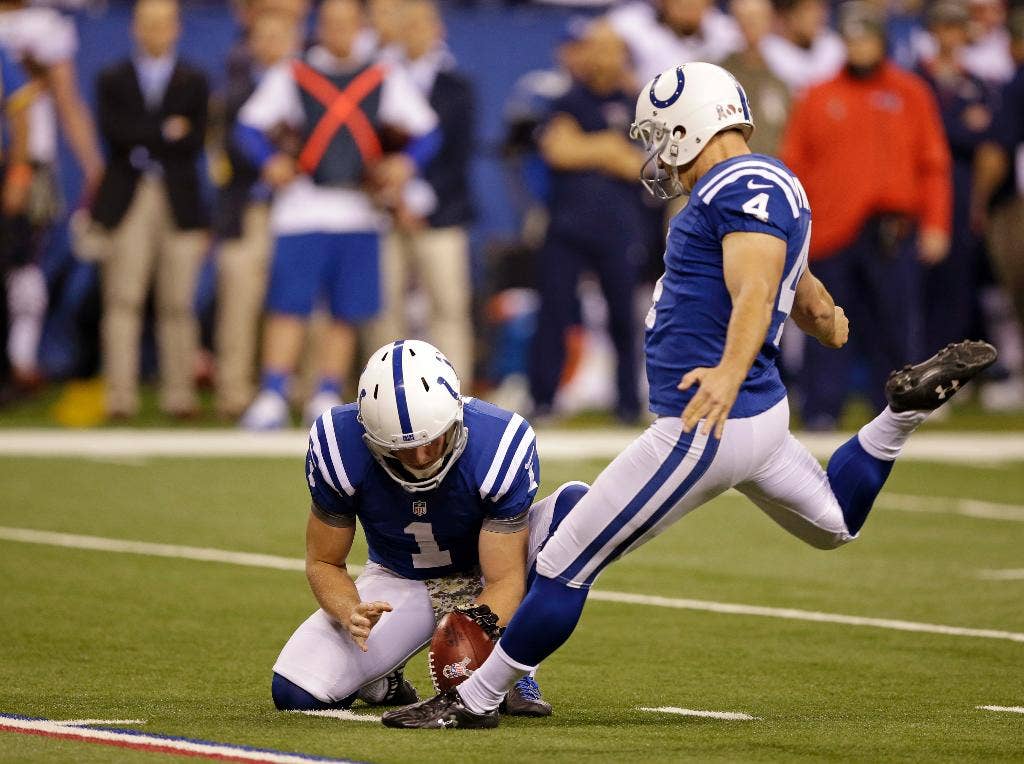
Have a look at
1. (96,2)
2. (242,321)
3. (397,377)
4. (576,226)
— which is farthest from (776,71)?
(397,377)

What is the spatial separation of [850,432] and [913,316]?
0.82 meters

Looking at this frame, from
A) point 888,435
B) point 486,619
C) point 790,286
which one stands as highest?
point 790,286

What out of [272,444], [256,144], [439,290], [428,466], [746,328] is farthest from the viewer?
[439,290]

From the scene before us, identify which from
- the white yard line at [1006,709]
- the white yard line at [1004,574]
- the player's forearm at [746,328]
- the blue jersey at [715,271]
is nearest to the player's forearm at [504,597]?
the blue jersey at [715,271]

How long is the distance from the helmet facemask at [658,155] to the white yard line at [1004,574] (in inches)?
115

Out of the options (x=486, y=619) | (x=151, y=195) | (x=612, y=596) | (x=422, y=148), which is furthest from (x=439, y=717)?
(x=151, y=195)

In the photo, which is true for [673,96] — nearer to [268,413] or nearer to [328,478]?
[328,478]

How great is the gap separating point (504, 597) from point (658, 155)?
47.8 inches

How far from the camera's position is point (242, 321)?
13.1 metres

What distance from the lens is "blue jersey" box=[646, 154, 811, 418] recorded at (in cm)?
513

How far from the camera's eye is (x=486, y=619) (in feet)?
17.6

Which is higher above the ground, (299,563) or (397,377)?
(397,377)

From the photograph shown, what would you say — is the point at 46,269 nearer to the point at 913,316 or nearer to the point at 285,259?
the point at 285,259

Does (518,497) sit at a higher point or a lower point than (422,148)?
higher
